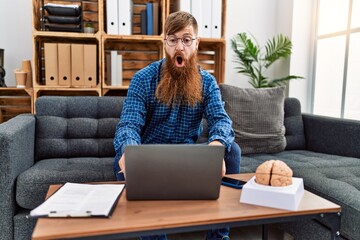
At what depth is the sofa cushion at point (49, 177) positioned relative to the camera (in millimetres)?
1566

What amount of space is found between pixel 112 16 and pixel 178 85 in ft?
4.50

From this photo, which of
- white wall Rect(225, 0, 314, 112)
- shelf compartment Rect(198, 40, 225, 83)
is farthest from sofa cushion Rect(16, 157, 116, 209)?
white wall Rect(225, 0, 314, 112)

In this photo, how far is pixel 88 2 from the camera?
282cm

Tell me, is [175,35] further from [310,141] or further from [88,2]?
[88,2]

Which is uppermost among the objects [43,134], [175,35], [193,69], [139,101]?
[175,35]

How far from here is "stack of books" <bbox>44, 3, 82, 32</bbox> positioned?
8.09 ft

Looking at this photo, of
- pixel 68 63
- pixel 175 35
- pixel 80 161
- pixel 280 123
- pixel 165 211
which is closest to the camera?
pixel 165 211

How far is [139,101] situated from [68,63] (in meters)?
1.33

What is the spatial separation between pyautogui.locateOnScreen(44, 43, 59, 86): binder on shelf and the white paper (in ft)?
5.58

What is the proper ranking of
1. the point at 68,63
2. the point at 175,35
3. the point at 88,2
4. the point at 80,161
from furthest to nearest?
the point at 88,2
the point at 68,63
the point at 80,161
the point at 175,35

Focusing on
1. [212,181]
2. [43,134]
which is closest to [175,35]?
[212,181]

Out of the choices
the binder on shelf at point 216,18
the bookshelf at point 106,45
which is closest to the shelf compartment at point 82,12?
the bookshelf at point 106,45

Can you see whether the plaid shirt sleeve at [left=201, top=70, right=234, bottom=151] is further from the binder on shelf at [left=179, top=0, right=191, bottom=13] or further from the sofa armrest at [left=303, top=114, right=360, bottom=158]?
the binder on shelf at [left=179, top=0, right=191, bottom=13]

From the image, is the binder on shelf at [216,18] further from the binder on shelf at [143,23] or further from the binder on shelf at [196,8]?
the binder on shelf at [143,23]
